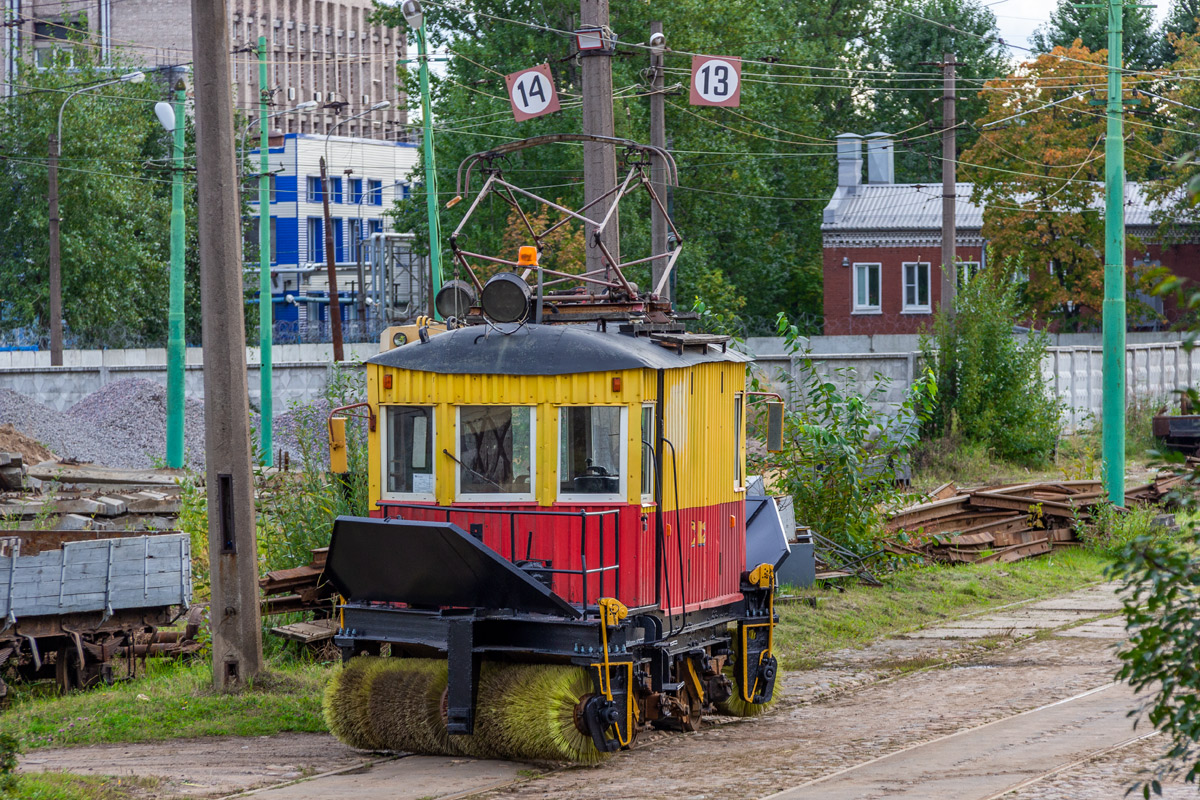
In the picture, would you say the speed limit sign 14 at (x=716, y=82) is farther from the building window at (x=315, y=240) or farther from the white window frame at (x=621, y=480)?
the building window at (x=315, y=240)

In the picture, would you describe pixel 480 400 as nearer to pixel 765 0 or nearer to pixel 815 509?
pixel 815 509

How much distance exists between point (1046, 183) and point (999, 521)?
1235 inches

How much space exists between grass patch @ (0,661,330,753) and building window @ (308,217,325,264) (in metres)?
64.7

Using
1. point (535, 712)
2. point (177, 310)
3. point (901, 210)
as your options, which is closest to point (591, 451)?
point (535, 712)

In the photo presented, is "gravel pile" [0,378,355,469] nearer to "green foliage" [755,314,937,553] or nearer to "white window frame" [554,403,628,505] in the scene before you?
"green foliage" [755,314,937,553]

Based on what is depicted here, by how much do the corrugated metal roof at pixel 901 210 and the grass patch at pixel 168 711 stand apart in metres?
42.8

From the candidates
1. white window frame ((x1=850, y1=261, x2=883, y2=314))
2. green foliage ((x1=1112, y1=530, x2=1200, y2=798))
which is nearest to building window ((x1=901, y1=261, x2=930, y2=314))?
white window frame ((x1=850, y1=261, x2=883, y2=314))

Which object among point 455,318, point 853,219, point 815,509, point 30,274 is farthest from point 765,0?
point 455,318

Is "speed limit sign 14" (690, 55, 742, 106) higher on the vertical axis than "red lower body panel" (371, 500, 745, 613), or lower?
higher

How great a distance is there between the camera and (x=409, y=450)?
1030 cm

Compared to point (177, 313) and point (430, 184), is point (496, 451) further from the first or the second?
point (177, 313)

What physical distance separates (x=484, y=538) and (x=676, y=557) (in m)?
1.43

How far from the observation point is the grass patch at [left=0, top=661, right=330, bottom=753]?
35.3ft

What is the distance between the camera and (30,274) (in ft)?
170
